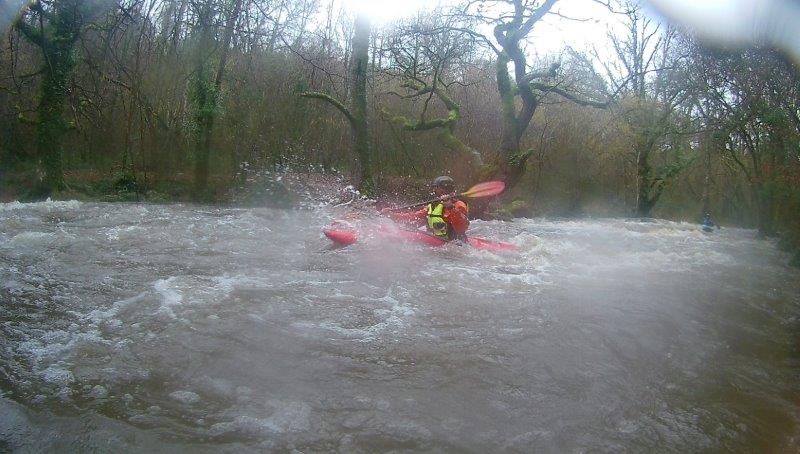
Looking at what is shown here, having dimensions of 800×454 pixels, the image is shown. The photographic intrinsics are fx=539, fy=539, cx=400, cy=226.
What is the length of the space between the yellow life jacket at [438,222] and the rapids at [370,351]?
816 mm

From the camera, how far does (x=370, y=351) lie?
3969 millimetres

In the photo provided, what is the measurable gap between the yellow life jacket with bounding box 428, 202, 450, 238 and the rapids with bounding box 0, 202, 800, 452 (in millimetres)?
816

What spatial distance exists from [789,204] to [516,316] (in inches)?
301

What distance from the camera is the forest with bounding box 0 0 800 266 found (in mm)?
11039

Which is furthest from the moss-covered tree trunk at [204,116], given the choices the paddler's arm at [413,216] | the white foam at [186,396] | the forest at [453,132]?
the white foam at [186,396]

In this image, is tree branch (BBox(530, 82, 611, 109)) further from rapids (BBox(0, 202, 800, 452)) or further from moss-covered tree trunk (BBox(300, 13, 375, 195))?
rapids (BBox(0, 202, 800, 452))

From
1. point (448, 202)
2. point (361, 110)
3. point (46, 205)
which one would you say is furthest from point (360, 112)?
point (46, 205)

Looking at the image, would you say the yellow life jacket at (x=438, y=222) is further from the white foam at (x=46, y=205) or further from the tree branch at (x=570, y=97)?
the white foam at (x=46, y=205)

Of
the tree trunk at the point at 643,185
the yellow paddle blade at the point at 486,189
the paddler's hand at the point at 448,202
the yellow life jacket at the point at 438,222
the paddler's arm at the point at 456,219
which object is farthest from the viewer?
the tree trunk at the point at 643,185

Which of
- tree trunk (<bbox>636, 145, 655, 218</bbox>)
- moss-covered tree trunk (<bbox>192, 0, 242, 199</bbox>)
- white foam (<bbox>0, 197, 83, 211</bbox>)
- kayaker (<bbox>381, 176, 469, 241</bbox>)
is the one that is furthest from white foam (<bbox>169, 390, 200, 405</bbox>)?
tree trunk (<bbox>636, 145, 655, 218</bbox>)

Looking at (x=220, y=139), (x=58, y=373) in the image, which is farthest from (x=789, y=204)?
(x=220, y=139)

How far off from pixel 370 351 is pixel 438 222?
15.5 ft

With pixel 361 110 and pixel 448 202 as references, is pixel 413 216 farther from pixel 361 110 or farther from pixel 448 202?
pixel 361 110

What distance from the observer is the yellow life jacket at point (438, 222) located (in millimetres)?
8445
